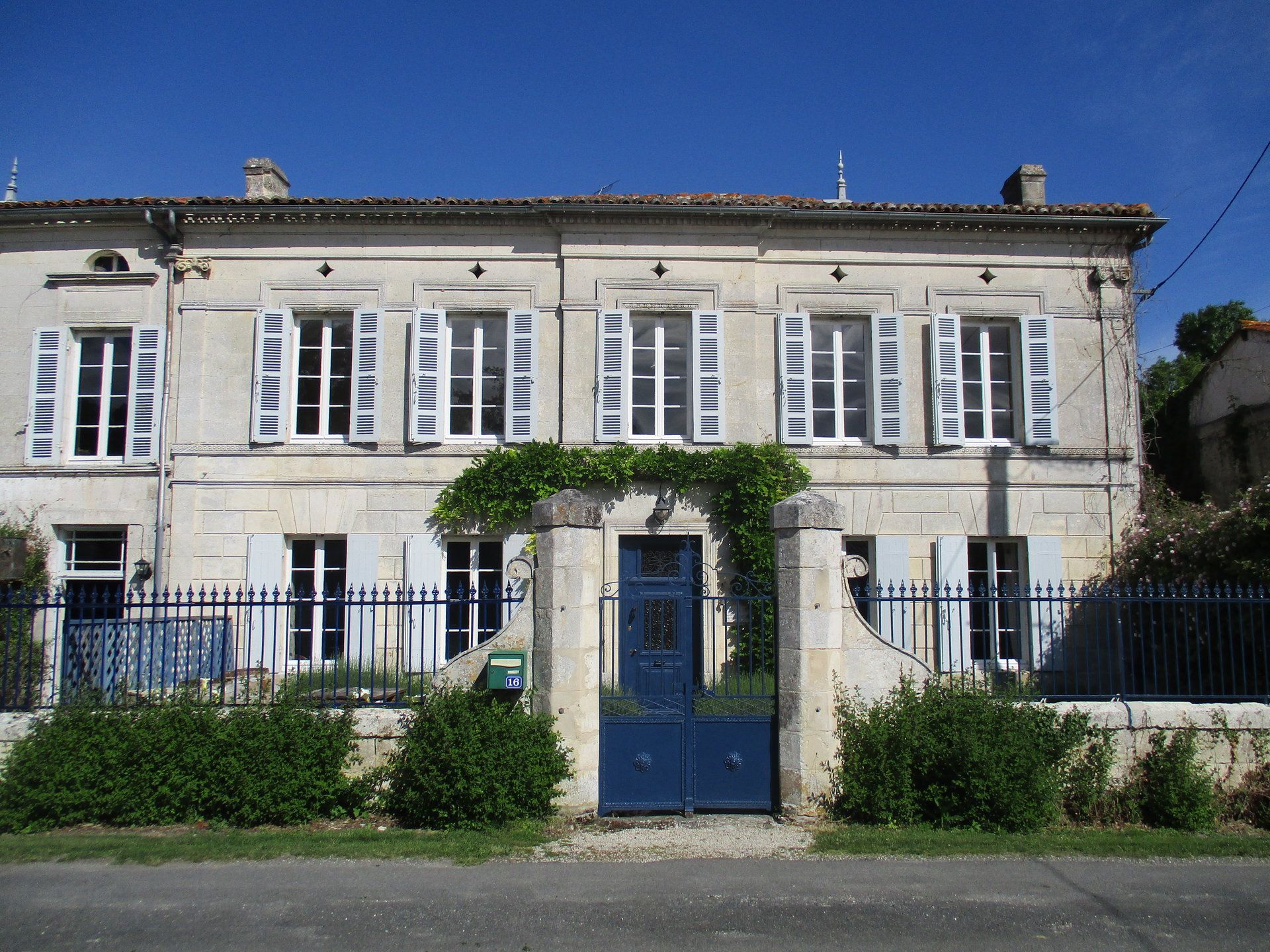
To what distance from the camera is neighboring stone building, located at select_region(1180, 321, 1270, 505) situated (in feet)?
41.4

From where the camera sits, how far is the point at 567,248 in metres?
12.2

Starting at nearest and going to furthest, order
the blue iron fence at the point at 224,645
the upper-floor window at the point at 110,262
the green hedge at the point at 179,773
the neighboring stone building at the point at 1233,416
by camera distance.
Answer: the green hedge at the point at 179,773 → the blue iron fence at the point at 224,645 → the upper-floor window at the point at 110,262 → the neighboring stone building at the point at 1233,416

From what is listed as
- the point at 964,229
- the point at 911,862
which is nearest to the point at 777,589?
the point at 911,862

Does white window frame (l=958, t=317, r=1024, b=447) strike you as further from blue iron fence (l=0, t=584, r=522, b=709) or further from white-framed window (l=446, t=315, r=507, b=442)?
blue iron fence (l=0, t=584, r=522, b=709)

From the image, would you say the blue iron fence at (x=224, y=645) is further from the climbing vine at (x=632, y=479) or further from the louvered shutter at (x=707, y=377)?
the louvered shutter at (x=707, y=377)

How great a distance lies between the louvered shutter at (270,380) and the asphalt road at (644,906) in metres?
7.05

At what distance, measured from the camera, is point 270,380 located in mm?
12047

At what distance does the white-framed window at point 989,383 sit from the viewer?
40.7ft

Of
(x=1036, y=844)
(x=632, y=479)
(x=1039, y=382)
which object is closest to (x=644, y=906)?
(x=1036, y=844)

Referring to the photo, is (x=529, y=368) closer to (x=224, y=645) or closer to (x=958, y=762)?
(x=224, y=645)

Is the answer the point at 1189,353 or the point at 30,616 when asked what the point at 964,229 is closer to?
the point at 30,616

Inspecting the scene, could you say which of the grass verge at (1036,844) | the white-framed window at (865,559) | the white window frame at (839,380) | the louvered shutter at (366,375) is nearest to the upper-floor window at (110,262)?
the louvered shutter at (366,375)

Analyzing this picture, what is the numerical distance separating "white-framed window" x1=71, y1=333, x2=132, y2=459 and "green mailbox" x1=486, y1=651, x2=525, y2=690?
28.0 feet

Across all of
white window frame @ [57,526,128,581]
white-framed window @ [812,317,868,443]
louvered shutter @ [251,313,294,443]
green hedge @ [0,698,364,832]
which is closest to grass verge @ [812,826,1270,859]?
green hedge @ [0,698,364,832]
